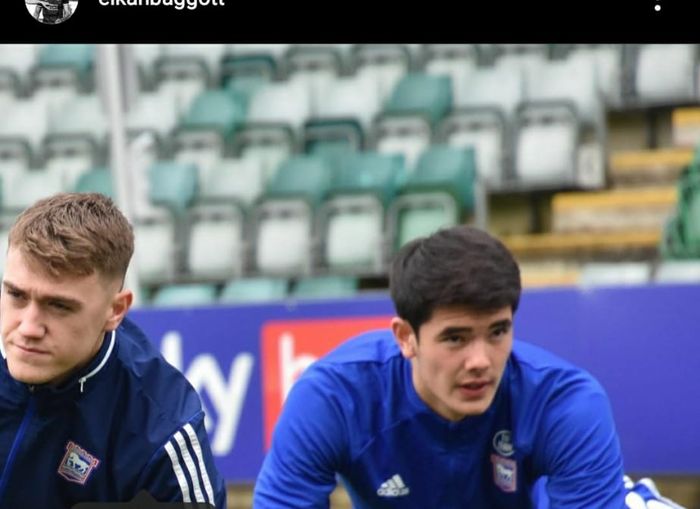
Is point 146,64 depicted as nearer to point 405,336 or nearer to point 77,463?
point 405,336

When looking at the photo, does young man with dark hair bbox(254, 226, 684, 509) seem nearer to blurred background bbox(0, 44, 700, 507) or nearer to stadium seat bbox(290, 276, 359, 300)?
blurred background bbox(0, 44, 700, 507)

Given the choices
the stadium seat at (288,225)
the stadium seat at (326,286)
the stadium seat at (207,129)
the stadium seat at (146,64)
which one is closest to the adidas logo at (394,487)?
the stadium seat at (326,286)

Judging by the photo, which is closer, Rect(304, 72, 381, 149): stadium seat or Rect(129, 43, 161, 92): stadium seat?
Rect(304, 72, 381, 149): stadium seat

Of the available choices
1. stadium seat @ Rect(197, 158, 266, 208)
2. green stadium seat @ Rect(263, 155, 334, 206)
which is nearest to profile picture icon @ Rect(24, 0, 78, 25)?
stadium seat @ Rect(197, 158, 266, 208)

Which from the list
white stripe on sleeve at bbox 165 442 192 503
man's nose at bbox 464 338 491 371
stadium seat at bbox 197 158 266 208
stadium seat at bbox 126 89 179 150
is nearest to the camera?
white stripe on sleeve at bbox 165 442 192 503

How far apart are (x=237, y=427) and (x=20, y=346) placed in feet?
12.4

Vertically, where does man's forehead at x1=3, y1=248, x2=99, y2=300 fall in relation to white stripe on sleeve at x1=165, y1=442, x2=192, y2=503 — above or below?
above

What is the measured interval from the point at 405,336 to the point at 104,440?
0.89 metres

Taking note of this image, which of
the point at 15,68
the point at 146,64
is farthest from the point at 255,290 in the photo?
the point at 15,68

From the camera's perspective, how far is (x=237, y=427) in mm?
7137

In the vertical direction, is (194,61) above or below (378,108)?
above

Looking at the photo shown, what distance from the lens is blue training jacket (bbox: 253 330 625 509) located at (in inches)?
158

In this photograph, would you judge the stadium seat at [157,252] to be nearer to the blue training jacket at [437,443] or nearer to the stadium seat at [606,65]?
the stadium seat at [606,65]

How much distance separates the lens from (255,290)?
30.7ft
